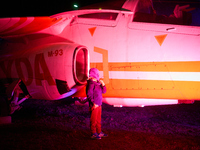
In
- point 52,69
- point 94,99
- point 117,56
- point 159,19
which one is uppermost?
point 159,19

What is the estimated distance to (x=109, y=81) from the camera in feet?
13.8

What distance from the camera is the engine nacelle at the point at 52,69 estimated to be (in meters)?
4.19

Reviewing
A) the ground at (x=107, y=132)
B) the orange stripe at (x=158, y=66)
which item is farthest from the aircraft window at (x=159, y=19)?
the ground at (x=107, y=132)

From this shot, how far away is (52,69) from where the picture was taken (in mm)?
4395

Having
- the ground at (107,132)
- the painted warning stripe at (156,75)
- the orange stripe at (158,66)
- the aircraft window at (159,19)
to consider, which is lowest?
the ground at (107,132)

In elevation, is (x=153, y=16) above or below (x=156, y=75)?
above

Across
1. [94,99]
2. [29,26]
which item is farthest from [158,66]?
[29,26]

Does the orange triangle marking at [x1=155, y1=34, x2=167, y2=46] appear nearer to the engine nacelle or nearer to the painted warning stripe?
the painted warning stripe

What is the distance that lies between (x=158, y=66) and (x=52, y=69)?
2.36 metres

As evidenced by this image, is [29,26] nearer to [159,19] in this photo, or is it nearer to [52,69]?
[52,69]

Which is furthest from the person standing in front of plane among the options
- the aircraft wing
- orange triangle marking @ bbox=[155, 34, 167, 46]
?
the aircraft wing

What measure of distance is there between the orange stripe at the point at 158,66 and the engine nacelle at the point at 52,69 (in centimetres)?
81

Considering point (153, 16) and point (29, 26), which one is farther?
point (29, 26)

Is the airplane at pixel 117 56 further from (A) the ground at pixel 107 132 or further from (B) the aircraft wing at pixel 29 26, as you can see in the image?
(A) the ground at pixel 107 132
